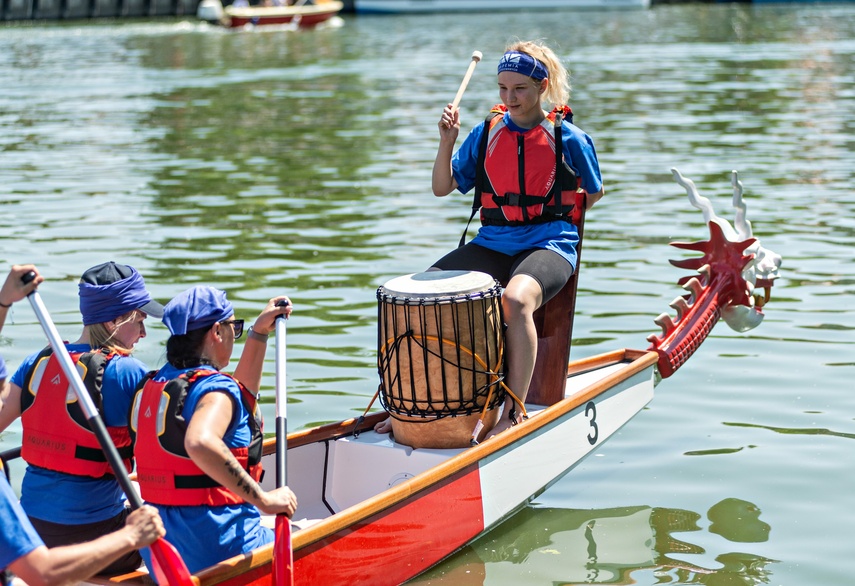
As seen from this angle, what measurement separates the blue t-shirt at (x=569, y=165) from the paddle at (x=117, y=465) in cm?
278

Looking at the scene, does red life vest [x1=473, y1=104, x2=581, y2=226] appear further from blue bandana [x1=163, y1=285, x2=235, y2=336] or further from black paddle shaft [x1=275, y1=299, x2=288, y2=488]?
blue bandana [x1=163, y1=285, x2=235, y2=336]

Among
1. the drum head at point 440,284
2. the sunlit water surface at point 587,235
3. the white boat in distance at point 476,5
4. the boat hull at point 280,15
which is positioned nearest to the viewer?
the drum head at point 440,284

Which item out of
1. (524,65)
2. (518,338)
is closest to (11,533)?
(518,338)

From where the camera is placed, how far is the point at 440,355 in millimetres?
5969

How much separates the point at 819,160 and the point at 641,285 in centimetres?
696

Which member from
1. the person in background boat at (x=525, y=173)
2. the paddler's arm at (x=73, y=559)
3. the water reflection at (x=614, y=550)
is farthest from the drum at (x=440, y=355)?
the paddler's arm at (x=73, y=559)

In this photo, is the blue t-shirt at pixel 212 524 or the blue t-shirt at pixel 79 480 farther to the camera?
the blue t-shirt at pixel 79 480

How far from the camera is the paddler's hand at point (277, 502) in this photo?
4.51 metres

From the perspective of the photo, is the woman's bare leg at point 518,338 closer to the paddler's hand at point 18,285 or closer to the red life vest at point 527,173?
the red life vest at point 527,173

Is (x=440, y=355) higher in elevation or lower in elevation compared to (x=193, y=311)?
lower

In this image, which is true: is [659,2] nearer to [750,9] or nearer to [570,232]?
[750,9]

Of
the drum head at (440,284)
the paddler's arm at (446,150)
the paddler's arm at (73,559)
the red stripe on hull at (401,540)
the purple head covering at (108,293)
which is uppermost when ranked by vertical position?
the paddler's arm at (446,150)

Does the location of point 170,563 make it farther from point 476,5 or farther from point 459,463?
point 476,5

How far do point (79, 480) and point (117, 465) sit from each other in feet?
2.07
